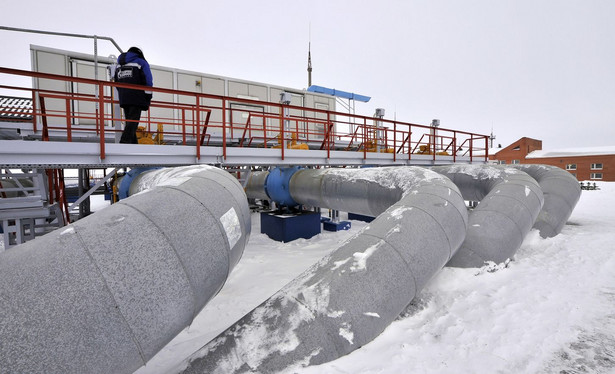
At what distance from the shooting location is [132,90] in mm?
5699

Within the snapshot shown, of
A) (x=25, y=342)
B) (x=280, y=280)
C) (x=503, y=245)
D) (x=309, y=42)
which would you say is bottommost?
(x=280, y=280)

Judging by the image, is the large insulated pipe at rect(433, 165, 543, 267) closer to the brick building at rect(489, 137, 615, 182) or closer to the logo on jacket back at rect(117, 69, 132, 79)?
the logo on jacket back at rect(117, 69, 132, 79)

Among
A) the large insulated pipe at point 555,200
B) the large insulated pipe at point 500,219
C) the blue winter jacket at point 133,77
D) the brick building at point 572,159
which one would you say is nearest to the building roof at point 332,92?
the large insulated pipe at point 555,200

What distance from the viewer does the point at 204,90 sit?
12.0 metres

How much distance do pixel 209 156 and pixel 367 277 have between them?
14.1 feet

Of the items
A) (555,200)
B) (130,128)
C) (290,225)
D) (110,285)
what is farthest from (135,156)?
(555,200)

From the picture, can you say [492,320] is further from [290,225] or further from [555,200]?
[555,200]

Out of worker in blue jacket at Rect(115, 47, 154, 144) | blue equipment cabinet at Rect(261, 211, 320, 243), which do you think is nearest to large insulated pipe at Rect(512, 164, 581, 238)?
blue equipment cabinet at Rect(261, 211, 320, 243)

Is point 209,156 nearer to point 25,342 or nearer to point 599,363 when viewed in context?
point 25,342

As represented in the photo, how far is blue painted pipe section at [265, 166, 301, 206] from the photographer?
827 centimetres

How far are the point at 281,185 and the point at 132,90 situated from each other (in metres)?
4.13

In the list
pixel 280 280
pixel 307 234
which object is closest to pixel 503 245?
pixel 280 280

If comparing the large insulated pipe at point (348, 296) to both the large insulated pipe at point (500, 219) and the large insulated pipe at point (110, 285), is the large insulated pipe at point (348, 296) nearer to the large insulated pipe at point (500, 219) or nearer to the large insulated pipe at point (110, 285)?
the large insulated pipe at point (110, 285)

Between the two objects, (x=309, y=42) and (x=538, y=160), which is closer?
(x=309, y=42)
